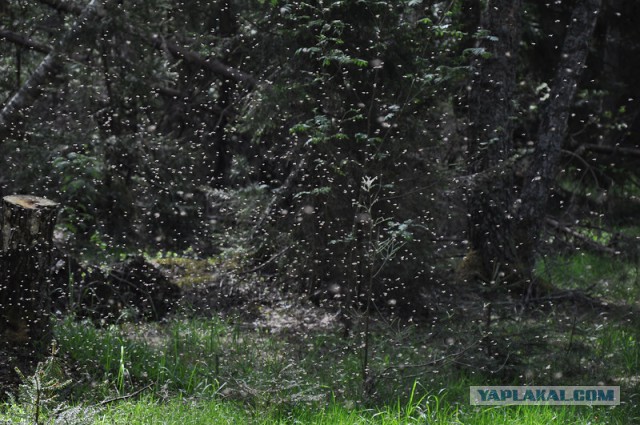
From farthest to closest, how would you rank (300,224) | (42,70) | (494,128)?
(42,70), (494,128), (300,224)

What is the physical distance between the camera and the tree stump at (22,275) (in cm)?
581

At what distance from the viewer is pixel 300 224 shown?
7691 millimetres

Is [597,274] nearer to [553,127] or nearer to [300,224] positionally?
[553,127]

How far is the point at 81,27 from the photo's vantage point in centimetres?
860

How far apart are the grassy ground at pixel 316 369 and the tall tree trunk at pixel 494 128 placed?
90 cm

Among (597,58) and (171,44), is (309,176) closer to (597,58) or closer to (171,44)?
(171,44)

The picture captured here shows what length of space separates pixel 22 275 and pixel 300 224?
2787 mm

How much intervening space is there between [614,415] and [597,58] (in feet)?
23.6

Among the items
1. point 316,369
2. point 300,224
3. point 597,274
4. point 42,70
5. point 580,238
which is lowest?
point 316,369

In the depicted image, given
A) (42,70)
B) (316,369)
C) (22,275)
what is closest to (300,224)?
(316,369)

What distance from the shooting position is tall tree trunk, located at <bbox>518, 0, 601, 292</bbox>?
8.69 m

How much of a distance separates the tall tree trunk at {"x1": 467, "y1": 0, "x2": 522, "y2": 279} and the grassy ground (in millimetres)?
904


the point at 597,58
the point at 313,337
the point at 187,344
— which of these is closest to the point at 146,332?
the point at 187,344

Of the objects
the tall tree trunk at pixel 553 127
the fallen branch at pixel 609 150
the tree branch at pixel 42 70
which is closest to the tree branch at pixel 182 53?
the tree branch at pixel 42 70
